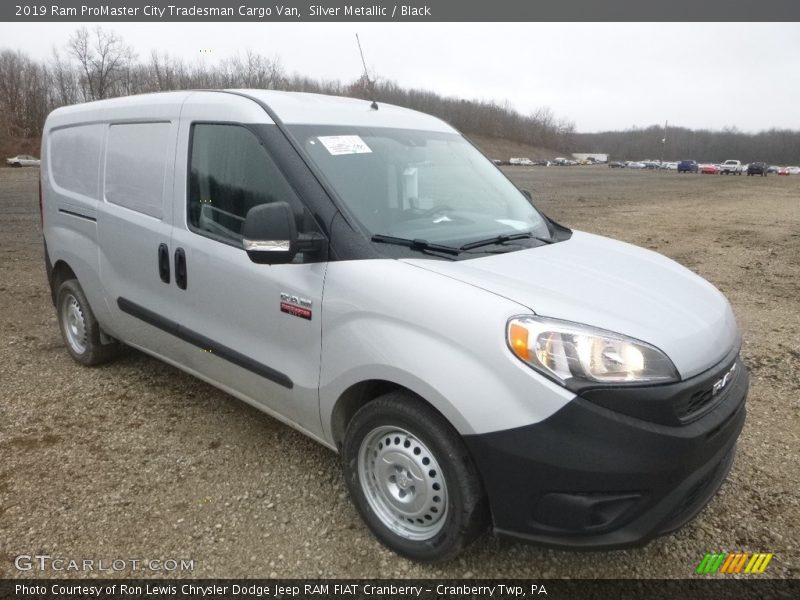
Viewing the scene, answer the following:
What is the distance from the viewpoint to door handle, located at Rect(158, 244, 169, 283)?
322 centimetres

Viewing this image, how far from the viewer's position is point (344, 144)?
2832mm

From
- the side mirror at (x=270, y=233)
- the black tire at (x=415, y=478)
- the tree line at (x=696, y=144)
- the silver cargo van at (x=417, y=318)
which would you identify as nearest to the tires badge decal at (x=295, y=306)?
the silver cargo van at (x=417, y=318)

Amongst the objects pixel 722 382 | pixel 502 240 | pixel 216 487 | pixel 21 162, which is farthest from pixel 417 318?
pixel 21 162

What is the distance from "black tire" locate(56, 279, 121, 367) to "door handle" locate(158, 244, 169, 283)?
4.21 feet

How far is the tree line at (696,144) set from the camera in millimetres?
114975

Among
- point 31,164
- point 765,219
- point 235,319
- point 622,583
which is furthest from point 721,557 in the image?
point 31,164

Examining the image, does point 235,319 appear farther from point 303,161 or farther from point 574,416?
point 574,416

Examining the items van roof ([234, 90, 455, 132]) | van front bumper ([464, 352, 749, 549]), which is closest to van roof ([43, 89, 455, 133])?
van roof ([234, 90, 455, 132])

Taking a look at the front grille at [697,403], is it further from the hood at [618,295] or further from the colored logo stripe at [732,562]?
the colored logo stripe at [732,562]

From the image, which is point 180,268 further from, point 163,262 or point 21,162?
point 21,162

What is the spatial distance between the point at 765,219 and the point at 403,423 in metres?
16.9

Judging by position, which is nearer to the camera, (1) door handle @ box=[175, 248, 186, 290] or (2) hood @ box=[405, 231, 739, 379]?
(2) hood @ box=[405, 231, 739, 379]

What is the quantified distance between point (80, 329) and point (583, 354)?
3946mm

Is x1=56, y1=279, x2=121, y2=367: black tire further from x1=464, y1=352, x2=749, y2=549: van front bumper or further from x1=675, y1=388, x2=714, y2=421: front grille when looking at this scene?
x1=675, y1=388, x2=714, y2=421: front grille
